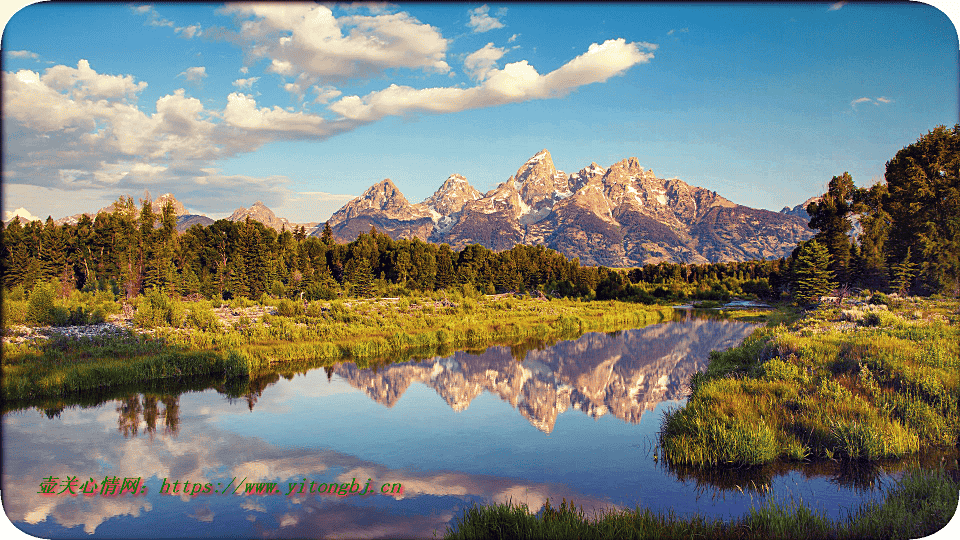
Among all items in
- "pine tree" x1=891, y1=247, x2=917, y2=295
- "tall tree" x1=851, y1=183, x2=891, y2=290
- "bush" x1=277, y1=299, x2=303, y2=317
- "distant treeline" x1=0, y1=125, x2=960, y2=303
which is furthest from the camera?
"bush" x1=277, y1=299, x2=303, y2=317

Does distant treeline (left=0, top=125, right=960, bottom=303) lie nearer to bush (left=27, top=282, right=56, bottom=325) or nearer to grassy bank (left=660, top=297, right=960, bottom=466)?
grassy bank (left=660, top=297, right=960, bottom=466)

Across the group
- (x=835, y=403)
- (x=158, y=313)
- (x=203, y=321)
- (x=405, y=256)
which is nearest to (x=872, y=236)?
(x=835, y=403)

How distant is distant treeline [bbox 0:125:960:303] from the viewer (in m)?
21.2

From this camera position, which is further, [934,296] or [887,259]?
[887,259]

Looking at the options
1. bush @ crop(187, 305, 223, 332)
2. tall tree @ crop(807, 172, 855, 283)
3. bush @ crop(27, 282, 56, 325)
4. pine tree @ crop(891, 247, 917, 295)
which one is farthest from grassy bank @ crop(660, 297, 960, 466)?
bush @ crop(27, 282, 56, 325)

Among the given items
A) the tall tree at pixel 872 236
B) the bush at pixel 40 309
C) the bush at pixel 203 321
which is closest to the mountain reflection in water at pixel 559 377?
the bush at pixel 203 321

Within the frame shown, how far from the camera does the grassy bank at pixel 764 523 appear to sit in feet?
26.0

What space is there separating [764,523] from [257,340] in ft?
90.2

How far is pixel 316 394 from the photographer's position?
20.8 metres

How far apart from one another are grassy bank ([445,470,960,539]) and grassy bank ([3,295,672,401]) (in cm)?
1906

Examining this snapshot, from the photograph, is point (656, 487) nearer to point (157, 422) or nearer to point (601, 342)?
point (157, 422)

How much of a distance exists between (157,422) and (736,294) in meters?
102

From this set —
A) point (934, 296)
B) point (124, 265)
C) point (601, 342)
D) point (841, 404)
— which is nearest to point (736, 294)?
point (601, 342)

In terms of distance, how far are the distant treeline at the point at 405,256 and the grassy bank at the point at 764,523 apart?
9.73m
